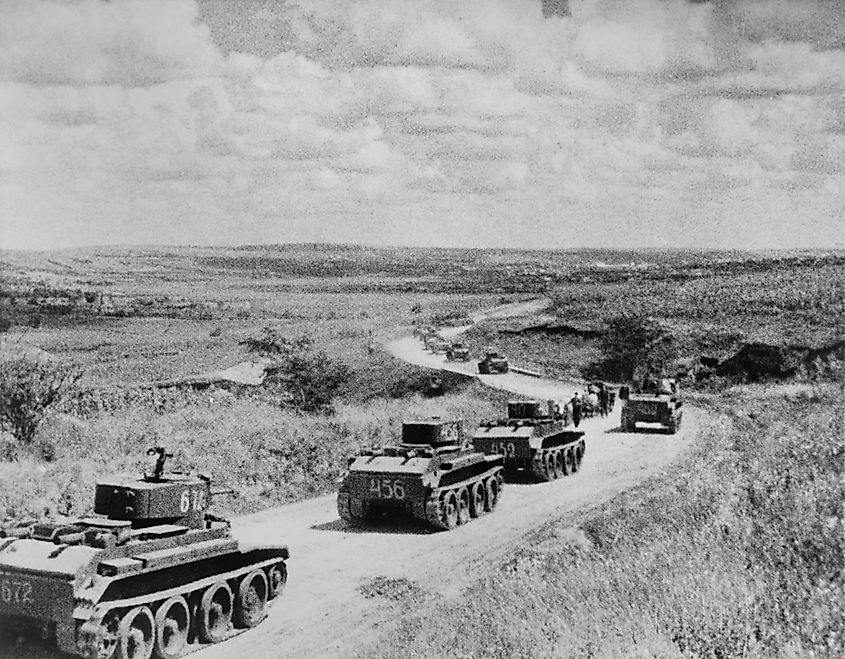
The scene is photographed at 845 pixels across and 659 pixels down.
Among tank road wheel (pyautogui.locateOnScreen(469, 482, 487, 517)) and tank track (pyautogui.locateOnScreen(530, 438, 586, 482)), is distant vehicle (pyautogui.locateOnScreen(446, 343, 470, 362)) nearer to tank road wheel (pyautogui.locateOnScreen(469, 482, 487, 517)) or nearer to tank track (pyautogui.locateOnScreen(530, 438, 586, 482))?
tank track (pyautogui.locateOnScreen(530, 438, 586, 482))

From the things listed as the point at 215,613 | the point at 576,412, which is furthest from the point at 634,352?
the point at 215,613

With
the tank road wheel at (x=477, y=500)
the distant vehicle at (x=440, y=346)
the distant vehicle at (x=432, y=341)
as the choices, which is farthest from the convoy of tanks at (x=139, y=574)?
the distant vehicle at (x=432, y=341)

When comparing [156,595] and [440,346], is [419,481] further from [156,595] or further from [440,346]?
[440,346]

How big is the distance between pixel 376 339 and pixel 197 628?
54572 millimetres

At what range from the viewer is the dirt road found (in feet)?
35.7

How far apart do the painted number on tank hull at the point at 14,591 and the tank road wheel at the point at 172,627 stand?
1.33 meters

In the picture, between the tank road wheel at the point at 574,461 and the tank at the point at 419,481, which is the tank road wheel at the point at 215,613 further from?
the tank road wheel at the point at 574,461

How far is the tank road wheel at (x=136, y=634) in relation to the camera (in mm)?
9547

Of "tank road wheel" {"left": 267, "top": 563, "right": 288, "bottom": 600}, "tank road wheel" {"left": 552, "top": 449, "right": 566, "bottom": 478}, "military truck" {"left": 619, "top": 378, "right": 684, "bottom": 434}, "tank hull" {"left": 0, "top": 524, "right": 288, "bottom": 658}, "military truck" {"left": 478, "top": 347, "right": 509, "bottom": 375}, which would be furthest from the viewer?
"military truck" {"left": 478, "top": 347, "right": 509, "bottom": 375}

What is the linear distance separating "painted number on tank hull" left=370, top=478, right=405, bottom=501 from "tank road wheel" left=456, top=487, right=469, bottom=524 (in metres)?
1.25

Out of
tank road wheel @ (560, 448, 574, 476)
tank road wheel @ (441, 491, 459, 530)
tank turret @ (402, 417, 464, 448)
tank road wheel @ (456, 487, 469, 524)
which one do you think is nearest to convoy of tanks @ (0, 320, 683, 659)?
tank road wheel @ (441, 491, 459, 530)

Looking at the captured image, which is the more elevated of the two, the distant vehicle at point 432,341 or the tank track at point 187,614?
the tank track at point 187,614

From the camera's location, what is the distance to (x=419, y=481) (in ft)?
52.0

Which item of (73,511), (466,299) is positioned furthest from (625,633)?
(466,299)
